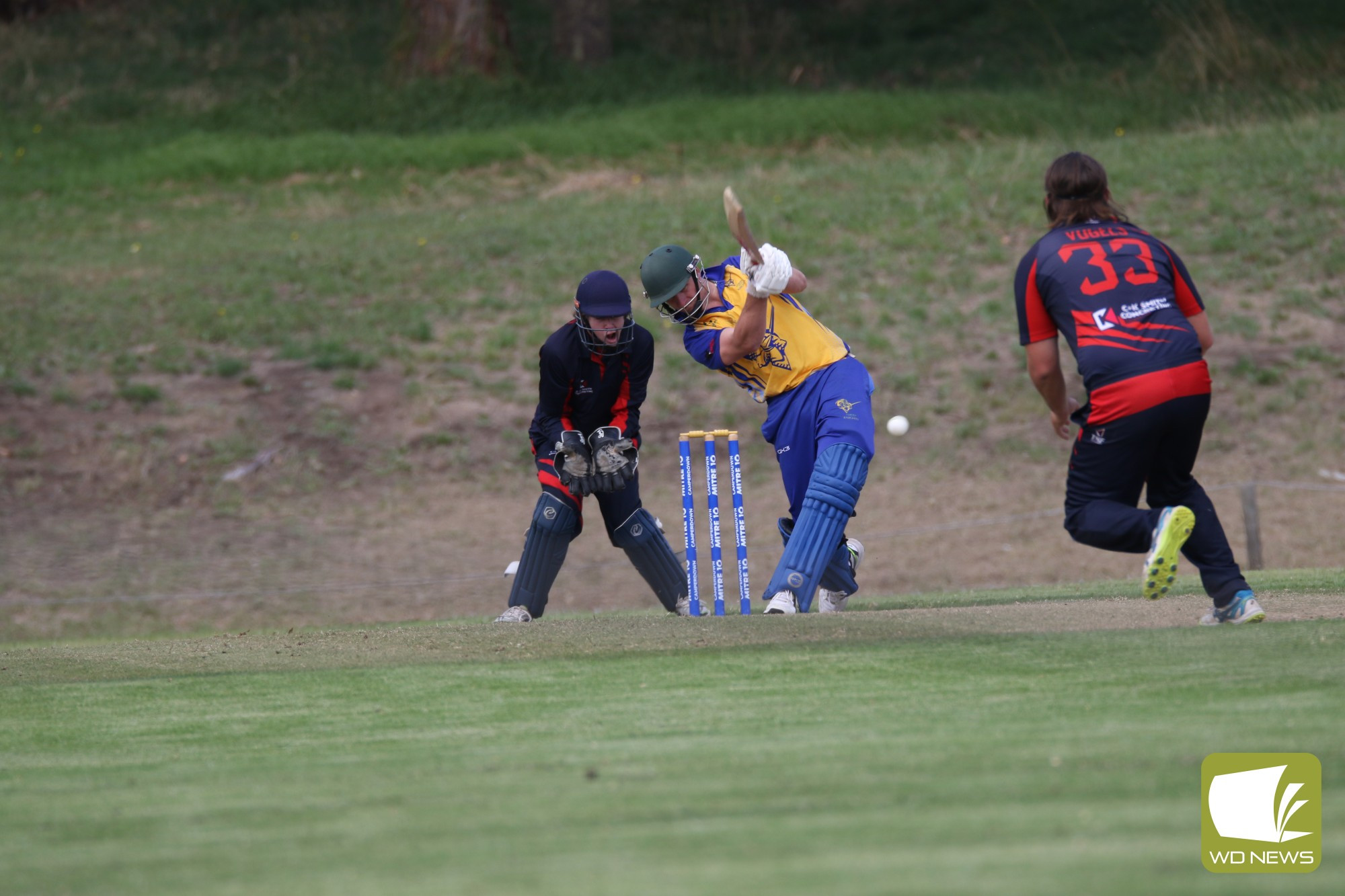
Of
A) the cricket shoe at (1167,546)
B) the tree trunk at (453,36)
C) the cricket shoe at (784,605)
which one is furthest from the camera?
the tree trunk at (453,36)

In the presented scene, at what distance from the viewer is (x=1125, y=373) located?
5.75 meters

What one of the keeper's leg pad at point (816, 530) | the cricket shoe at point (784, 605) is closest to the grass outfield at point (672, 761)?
the keeper's leg pad at point (816, 530)

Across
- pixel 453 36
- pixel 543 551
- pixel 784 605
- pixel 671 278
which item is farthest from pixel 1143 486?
pixel 453 36

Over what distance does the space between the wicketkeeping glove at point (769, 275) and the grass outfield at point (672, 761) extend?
1572 mm

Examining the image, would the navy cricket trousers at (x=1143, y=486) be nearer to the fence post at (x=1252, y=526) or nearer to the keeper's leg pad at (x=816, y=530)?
the keeper's leg pad at (x=816, y=530)

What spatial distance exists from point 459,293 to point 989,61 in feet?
38.9

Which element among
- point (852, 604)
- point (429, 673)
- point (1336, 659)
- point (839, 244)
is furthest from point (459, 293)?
point (1336, 659)

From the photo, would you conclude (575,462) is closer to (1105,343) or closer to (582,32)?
(1105,343)

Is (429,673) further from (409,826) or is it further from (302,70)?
(302,70)

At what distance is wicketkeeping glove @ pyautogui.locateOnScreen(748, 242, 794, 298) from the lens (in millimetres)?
6742

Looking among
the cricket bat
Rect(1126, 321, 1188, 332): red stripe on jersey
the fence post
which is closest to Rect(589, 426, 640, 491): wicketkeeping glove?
the cricket bat

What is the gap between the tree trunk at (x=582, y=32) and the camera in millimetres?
25312

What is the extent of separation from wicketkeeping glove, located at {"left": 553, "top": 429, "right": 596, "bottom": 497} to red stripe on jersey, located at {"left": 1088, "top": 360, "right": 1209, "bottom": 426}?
9.13ft

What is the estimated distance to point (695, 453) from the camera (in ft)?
52.9
